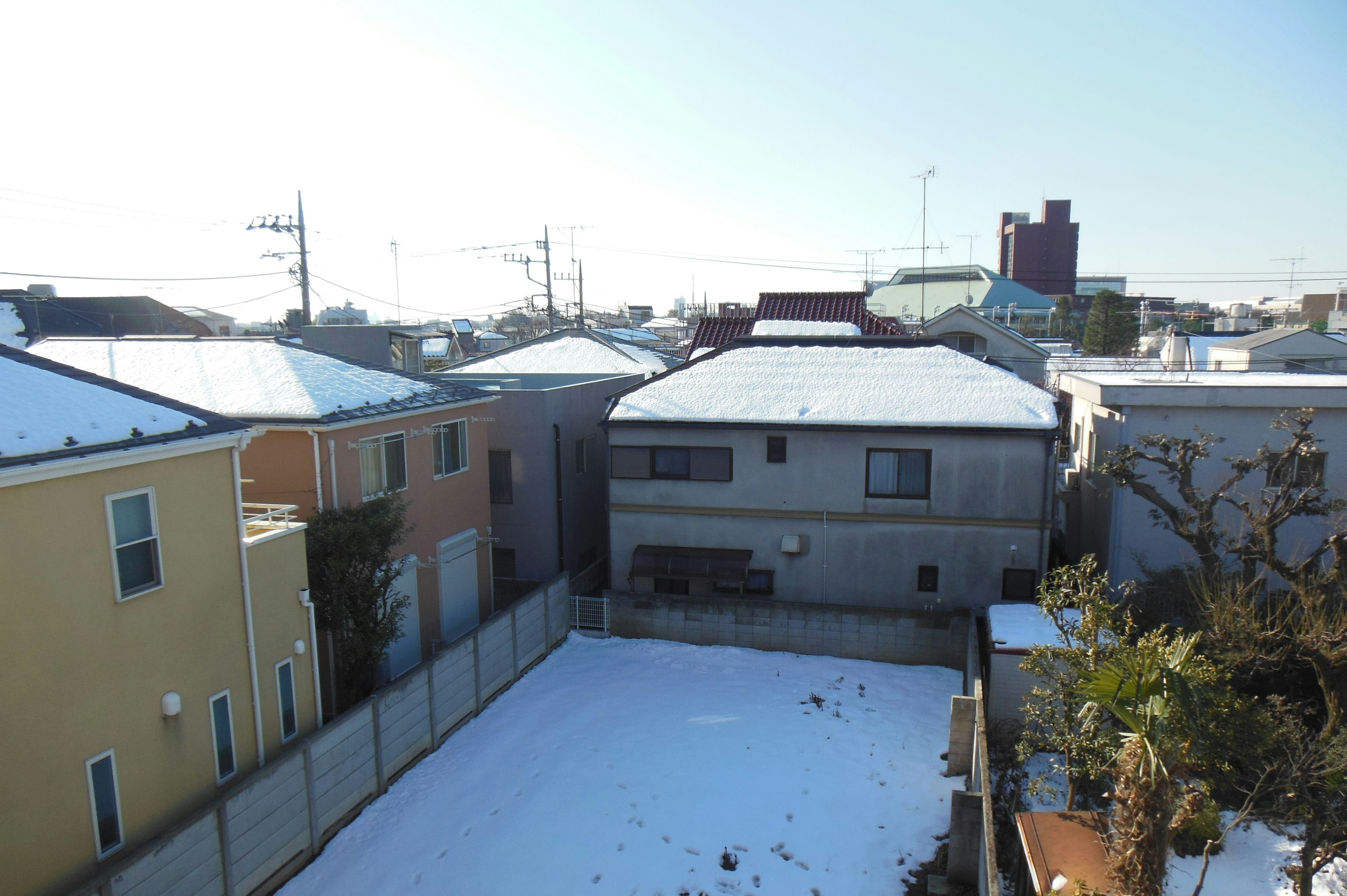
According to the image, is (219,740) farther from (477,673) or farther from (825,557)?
(825,557)

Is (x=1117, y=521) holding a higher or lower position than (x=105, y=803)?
higher

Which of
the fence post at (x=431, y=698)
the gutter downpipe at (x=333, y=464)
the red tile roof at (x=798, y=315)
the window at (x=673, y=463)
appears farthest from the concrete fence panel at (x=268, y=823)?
the red tile roof at (x=798, y=315)

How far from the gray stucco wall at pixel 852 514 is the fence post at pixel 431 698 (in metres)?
6.14

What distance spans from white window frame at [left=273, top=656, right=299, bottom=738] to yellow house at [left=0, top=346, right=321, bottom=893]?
1.5 inches

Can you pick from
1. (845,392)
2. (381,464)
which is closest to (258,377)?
(381,464)

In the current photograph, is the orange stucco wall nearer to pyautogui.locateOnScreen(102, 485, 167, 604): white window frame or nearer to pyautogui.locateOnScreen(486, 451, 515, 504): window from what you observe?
pyautogui.locateOnScreen(486, 451, 515, 504): window

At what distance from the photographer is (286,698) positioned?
1041 centimetres

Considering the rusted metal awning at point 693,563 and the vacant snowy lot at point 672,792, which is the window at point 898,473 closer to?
the rusted metal awning at point 693,563

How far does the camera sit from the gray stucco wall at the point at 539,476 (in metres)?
17.9

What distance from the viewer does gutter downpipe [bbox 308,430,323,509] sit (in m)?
11.9

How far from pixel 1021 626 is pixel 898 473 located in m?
4.06

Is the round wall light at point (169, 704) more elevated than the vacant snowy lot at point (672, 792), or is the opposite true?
the round wall light at point (169, 704)

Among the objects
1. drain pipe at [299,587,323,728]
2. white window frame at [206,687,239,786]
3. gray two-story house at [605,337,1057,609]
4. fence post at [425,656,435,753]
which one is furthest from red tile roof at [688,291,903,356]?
white window frame at [206,687,239,786]

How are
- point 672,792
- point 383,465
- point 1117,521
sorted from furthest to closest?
point 1117,521
point 383,465
point 672,792
